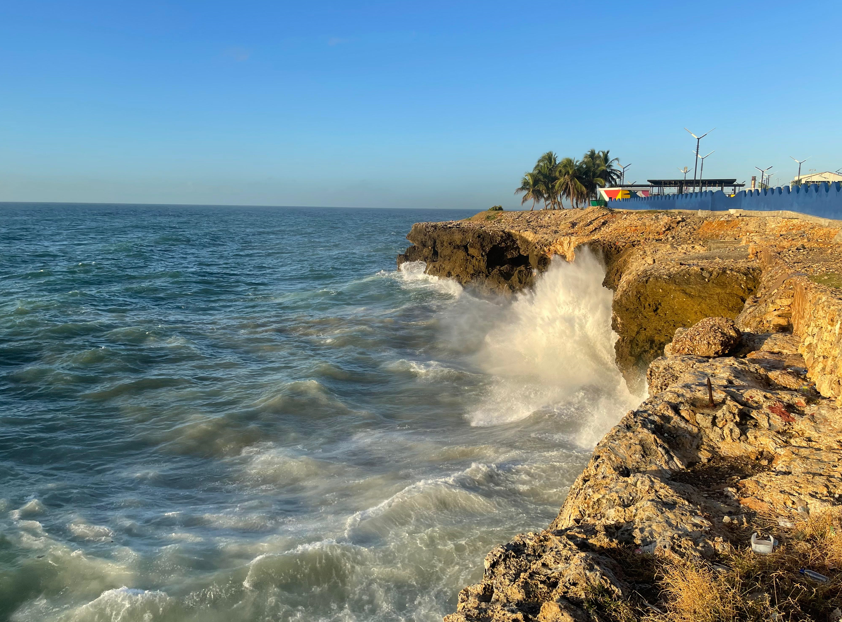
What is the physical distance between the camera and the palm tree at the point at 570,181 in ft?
177

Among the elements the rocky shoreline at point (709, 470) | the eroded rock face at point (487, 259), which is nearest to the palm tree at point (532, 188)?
the eroded rock face at point (487, 259)

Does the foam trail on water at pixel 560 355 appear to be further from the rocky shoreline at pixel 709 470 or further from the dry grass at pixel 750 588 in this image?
the dry grass at pixel 750 588

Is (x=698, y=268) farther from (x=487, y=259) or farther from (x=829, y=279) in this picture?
(x=487, y=259)

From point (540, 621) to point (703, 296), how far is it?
11.2 metres

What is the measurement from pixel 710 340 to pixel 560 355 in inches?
349

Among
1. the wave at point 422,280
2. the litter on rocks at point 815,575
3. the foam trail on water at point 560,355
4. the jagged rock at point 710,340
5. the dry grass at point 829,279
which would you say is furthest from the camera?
the wave at point 422,280

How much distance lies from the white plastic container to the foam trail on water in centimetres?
702

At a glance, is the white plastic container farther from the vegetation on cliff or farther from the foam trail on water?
the vegetation on cliff

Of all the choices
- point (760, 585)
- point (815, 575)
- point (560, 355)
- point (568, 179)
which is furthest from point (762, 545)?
point (568, 179)

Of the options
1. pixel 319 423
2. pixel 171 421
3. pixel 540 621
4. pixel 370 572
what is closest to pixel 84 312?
pixel 171 421

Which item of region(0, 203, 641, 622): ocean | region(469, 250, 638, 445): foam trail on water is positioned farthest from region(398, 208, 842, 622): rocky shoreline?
region(469, 250, 638, 445): foam trail on water

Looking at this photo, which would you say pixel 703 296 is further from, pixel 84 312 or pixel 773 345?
pixel 84 312

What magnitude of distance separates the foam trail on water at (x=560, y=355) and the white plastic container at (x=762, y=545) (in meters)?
7.02

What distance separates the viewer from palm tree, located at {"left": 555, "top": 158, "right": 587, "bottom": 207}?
53881 millimetres
